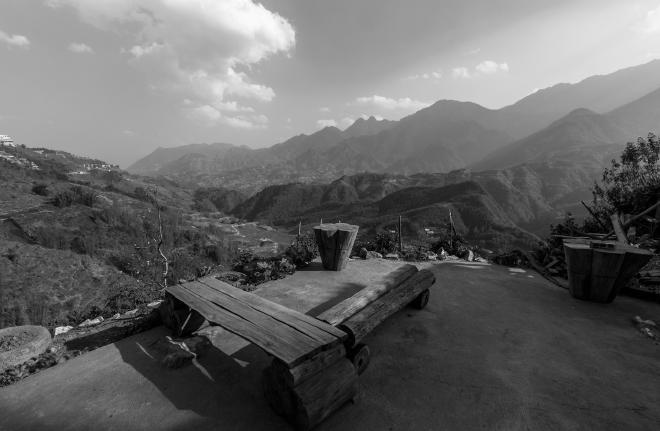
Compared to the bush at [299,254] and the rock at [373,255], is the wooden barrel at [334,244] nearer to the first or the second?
the bush at [299,254]

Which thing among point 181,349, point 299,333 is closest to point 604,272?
point 299,333

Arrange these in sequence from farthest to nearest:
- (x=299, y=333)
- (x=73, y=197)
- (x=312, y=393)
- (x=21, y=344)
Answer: (x=73, y=197) → (x=21, y=344) → (x=299, y=333) → (x=312, y=393)

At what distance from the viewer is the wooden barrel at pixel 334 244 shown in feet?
23.4

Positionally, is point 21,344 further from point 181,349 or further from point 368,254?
point 368,254

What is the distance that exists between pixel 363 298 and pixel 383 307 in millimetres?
309

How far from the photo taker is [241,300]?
392 cm

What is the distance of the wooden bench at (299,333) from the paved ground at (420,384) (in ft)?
1.04

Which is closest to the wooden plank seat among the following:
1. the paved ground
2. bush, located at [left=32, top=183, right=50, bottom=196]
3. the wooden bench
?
the wooden bench

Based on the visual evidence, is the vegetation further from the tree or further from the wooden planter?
the wooden planter

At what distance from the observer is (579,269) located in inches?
235

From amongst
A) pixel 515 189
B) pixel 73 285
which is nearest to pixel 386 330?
pixel 73 285

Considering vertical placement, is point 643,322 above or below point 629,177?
below

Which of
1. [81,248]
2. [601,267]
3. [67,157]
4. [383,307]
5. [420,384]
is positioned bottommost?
[81,248]

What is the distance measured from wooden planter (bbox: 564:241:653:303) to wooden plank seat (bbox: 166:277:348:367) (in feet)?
18.3
